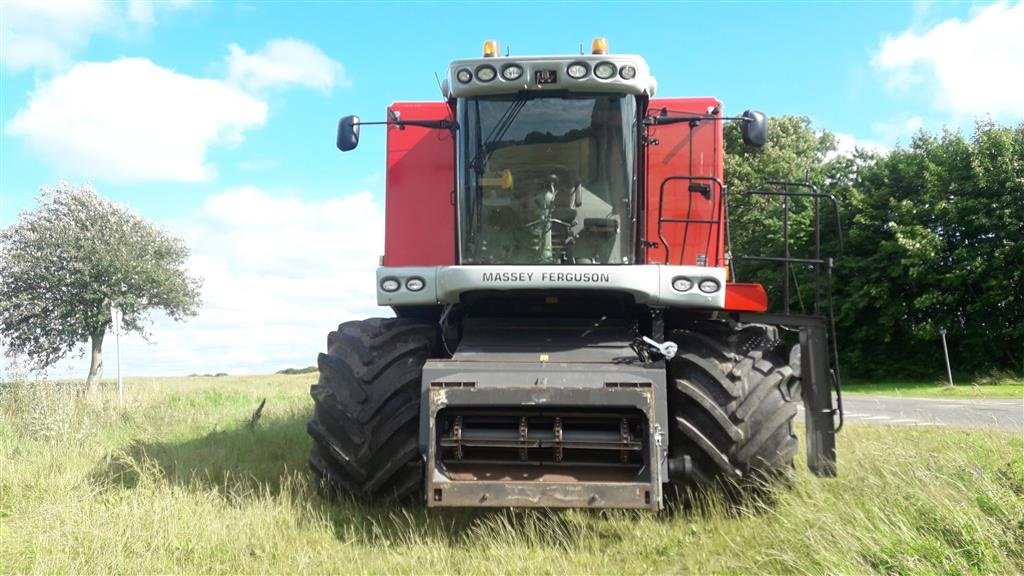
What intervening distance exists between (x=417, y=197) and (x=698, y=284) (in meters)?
→ 2.74

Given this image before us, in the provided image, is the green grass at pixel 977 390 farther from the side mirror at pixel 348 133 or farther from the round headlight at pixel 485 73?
the side mirror at pixel 348 133

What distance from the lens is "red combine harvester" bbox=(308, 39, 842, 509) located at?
193 inches

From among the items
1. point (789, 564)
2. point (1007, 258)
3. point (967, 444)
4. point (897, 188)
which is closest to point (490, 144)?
point (789, 564)

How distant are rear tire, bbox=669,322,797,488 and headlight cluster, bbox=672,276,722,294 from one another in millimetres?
469

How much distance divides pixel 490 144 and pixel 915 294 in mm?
28149

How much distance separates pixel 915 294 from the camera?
97.3ft

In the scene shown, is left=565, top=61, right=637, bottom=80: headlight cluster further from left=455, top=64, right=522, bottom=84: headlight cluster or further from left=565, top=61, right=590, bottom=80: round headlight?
left=455, top=64, right=522, bottom=84: headlight cluster

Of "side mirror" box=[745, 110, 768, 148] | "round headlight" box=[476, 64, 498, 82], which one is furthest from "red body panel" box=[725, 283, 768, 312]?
"round headlight" box=[476, 64, 498, 82]

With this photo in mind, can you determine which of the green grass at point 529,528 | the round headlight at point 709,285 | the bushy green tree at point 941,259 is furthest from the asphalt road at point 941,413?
the bushy green tree at point 941,259

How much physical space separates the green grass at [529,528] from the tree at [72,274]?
930 inches

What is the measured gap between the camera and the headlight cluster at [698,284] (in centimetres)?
532

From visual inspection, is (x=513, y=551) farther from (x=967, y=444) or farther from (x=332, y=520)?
(x=967, y=444)

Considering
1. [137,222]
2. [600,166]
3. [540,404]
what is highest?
[137,222]

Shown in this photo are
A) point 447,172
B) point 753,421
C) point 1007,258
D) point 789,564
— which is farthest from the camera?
point 1007,258
